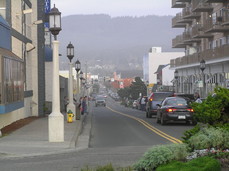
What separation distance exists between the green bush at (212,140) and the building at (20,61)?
11.0m

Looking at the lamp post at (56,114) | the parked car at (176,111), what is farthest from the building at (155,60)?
the lamp post at (56,114)

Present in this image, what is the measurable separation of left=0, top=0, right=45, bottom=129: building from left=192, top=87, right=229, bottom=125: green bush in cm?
1075

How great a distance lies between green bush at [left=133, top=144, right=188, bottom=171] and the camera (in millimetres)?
9898

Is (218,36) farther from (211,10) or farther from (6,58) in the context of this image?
(6,58)

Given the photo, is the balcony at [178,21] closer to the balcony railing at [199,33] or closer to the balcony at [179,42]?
the balcony at [179,42]

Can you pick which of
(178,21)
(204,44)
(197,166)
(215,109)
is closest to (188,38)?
(204,44)

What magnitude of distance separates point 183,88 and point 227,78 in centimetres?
2572

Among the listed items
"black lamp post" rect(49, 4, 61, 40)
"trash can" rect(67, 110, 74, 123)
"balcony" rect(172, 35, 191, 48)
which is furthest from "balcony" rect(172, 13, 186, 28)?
"black lamp post" rect(49, 4, 61, 40)

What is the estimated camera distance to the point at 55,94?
18.3 metres

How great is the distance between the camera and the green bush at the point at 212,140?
34.3ft

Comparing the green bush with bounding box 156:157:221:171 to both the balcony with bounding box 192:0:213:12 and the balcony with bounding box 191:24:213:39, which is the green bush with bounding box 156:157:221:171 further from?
the balcony with bounding box 191:24:213:39

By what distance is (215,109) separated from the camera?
10969mm

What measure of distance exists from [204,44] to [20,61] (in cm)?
4036

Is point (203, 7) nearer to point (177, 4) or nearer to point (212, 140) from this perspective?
point (177, 4)
